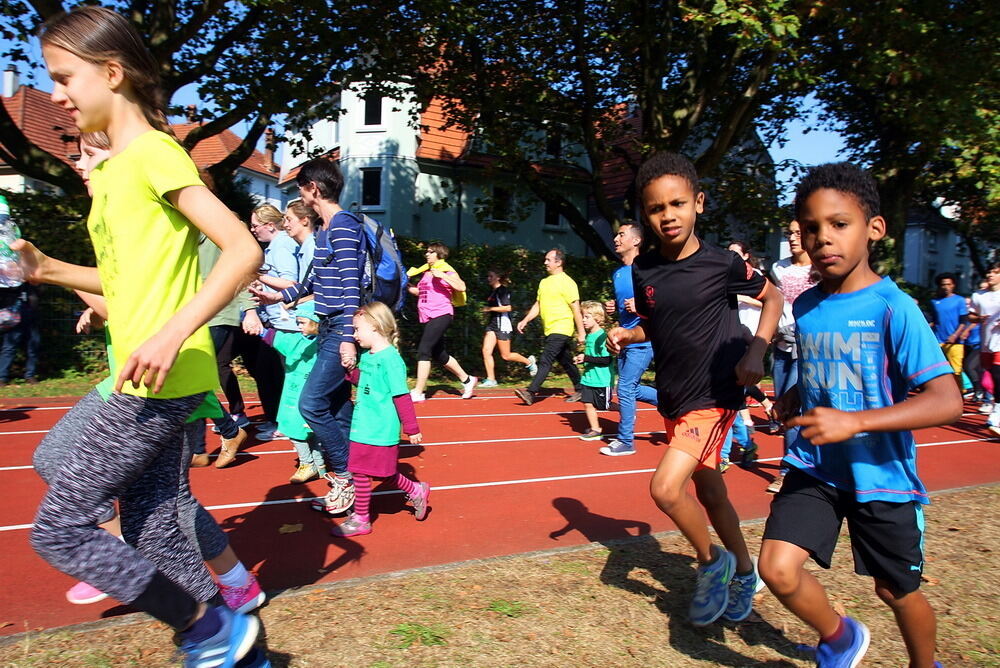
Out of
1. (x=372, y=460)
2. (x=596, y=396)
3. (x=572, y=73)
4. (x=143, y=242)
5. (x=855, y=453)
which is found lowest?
(x=372, y=460)

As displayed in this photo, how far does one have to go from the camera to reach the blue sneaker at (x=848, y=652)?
2611 millimetres

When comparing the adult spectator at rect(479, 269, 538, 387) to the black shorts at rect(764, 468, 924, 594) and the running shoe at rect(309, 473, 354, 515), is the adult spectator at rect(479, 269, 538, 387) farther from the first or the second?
the black shorts at rect(764, 468, 924, 594)

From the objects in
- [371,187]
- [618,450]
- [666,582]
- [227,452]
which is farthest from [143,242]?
[371,187]

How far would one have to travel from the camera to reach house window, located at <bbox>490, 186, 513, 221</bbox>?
56.1 feet

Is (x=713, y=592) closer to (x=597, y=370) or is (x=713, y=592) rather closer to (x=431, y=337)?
(x=597, y=370)

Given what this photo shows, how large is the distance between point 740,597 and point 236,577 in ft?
7.79

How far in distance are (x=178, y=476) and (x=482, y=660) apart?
→ 145 cm

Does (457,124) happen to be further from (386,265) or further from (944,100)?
(386,265)

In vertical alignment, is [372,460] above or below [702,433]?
below

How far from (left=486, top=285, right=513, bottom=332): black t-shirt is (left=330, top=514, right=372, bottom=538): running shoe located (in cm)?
775

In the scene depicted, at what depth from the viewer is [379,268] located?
19.0 ft

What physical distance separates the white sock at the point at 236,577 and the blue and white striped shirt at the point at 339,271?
1870 mm

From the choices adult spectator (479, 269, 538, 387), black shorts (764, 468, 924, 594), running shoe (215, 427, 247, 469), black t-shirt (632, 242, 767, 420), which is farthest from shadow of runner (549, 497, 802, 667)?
adult spectator (479, 269, 538, 387)

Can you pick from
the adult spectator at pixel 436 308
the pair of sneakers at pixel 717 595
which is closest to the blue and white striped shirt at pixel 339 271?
the pair of sneakers at pixel 717 595
